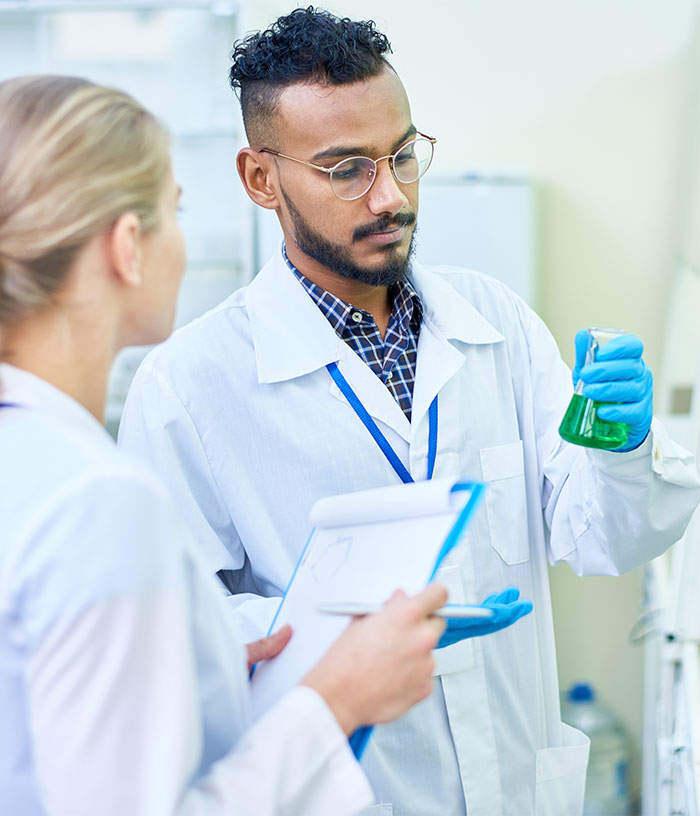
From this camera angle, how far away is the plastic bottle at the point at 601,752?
2.62 meters

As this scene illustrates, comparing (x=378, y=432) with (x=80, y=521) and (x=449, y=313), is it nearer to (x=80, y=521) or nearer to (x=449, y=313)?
(x=449, y=313)

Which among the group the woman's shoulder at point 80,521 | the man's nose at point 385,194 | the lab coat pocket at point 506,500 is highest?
the man's nose at point 385,194

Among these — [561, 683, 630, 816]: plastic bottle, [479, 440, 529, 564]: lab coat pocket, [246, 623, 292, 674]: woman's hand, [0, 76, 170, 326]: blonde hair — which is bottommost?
[561, 683, 630, 816]: plastic bottle

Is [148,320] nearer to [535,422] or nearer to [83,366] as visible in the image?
[83,366]

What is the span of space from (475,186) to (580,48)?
0.51 meters

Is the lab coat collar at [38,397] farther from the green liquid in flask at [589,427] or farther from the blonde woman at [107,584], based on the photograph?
the green liquid in flask at [589,427]

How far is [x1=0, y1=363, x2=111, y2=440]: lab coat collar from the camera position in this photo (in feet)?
2.30

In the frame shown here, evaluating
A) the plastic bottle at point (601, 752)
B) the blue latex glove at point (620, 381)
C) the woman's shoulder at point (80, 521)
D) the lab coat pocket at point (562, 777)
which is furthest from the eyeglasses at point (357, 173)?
the plastic bottle at point (601, 752)

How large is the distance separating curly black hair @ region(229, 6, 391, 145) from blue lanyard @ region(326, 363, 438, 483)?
395 millimetres

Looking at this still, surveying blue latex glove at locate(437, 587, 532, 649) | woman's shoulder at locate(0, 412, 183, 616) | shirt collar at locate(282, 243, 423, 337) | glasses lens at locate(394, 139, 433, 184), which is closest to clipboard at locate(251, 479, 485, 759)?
blue latex glove at locate(437, 587, 532, 649)

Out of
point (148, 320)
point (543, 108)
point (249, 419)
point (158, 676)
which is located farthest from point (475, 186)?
point (158, 676)

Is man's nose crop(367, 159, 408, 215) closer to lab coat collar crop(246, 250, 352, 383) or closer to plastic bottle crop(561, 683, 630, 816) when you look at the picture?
lab coat collar crop(246, 250, 352, 383)

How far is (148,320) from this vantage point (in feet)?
2.70

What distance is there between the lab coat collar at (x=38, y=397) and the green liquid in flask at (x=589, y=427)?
588 millimetres
